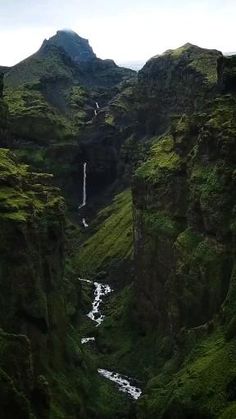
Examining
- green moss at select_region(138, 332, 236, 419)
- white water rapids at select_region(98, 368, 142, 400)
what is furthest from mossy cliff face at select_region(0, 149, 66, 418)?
white water rapids at select_region(98, 368, 142, 400)

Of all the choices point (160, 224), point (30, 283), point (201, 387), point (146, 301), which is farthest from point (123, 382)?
point (201, 387)

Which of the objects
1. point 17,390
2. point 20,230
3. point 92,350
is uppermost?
point 20,230

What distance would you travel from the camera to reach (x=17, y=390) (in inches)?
2677

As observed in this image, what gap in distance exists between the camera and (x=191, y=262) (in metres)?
138

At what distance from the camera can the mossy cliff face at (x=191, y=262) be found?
94.3 meters

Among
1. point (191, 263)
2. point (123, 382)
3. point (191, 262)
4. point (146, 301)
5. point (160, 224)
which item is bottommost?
point (123, 382)

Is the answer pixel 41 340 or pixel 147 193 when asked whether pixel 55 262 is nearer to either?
pixel 41 340

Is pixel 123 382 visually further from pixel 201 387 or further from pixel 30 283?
pixel 201 387

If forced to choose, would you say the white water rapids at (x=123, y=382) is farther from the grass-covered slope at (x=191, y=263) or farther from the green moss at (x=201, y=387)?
the green moss at (x=201, y=387)

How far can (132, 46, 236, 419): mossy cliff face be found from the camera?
309 ft

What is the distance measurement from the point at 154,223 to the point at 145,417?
237 ft

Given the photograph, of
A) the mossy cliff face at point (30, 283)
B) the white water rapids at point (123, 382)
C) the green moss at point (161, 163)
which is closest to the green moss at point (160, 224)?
the green moss at point (161, 163)

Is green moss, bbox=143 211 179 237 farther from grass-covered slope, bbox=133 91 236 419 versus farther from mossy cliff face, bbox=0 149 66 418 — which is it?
mossy cliff face, bbox=0 149 66 418

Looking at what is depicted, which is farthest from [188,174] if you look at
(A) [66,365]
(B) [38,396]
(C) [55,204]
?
(B) [38,396]
